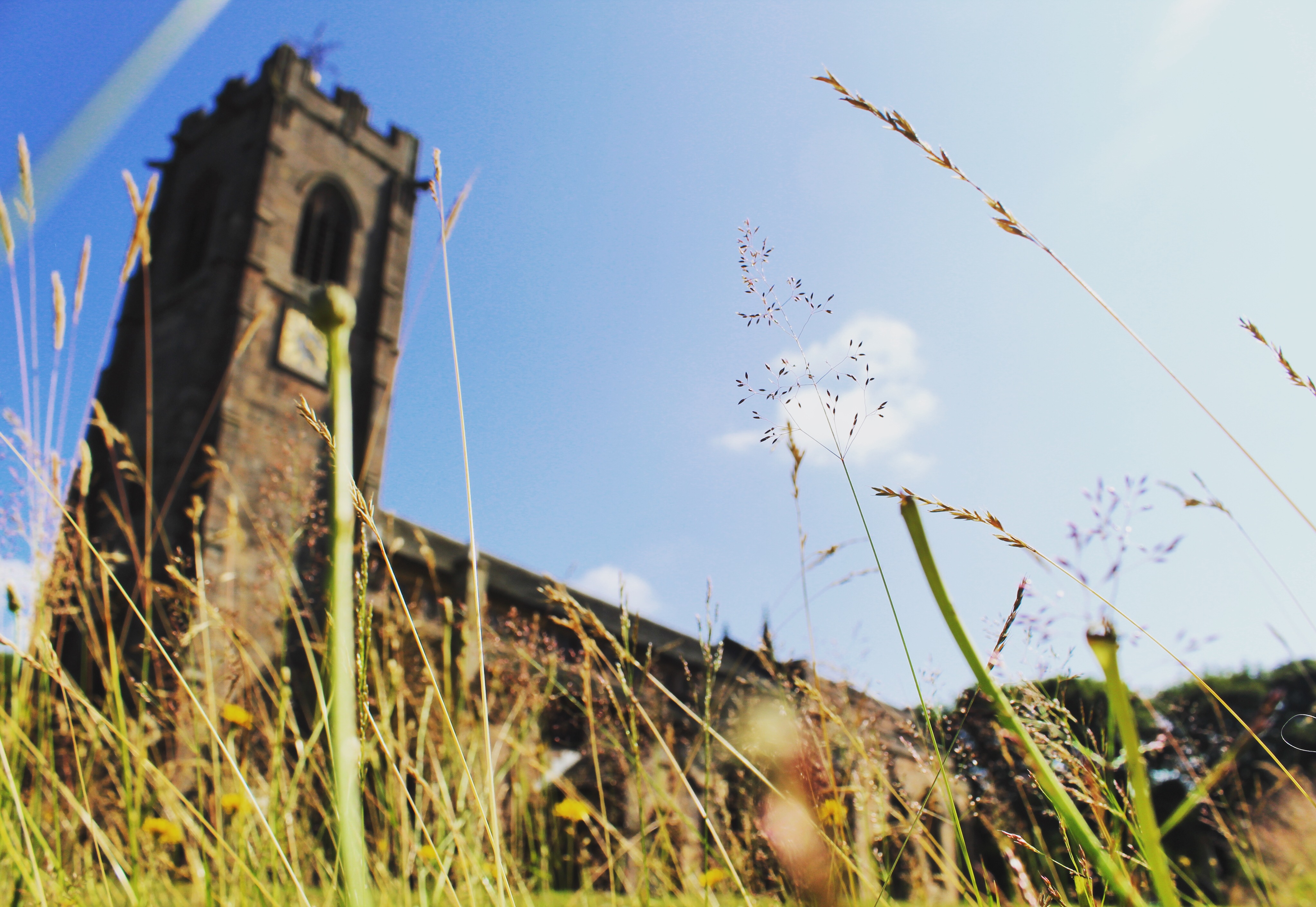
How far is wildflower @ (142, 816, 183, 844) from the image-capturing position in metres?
1.94

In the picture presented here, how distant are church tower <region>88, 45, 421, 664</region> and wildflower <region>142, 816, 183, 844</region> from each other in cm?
723

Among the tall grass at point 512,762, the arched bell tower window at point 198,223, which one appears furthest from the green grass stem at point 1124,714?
the arched bell tower window at point 198,223

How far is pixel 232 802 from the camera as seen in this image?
2.19 metres

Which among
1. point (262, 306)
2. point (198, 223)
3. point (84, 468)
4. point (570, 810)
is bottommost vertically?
point (570, 810)

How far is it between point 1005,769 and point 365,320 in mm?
14253

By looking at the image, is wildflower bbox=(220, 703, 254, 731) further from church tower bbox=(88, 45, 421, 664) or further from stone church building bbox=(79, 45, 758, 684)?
church tower bbox=(88, 45, 421, 664)

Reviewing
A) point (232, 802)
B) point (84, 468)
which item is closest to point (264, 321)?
point (232, 802)

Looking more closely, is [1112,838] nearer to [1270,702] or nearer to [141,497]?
[1270,702]

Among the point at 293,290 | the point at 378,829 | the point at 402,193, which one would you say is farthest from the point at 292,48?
the point at 378,829

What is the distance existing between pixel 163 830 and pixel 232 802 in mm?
169

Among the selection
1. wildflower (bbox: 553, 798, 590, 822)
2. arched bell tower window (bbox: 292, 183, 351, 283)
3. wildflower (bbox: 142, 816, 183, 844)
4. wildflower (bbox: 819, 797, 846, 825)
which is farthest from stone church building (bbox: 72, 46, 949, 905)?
wildflower (bbox: 819, 797, 846, 825)

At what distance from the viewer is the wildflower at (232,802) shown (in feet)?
5.08

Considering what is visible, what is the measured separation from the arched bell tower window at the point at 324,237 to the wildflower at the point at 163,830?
41.4ft

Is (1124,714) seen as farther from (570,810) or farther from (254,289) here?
(254,289)
